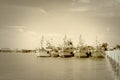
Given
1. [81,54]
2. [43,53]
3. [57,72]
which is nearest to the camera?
[57,72]

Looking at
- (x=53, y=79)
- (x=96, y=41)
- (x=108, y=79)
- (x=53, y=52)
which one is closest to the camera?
(x=108, y=79)

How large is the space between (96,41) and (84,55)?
24.7m

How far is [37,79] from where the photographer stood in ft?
75.3

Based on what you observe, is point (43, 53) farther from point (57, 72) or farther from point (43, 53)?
point (57, 72)

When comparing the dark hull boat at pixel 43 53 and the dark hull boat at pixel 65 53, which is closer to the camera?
the dark hull boat at pixel 65 53

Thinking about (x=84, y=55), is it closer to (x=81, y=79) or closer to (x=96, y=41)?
(x=96, y=41)

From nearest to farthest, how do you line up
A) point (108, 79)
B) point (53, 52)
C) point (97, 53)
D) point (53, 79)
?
point (108, 79)
point (53, 79)
point (97, 53)
point (53, 52)

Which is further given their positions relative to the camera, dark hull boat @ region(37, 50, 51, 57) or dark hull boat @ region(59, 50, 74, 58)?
dark hull boat @ region(37, 50, 51, 57)

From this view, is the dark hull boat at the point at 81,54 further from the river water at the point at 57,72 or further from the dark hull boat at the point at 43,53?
the river water at the point at 57,72

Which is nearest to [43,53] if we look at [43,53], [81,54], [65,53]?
[43,53]

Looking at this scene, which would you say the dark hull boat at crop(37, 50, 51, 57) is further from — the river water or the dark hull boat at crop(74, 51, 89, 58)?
the river water

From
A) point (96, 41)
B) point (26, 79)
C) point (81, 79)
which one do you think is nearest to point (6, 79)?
point (26, 79)

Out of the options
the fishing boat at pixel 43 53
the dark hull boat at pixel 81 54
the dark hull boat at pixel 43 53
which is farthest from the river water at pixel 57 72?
the dark hull boat at pixel 43 53

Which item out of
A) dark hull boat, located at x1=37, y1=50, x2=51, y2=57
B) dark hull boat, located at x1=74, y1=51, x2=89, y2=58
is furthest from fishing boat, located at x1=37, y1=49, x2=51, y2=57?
dark hull boat, located at x1=74, y1=51, x2=89, y2=58
